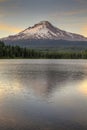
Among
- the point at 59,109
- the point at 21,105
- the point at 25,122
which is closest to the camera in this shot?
the point at 25,122

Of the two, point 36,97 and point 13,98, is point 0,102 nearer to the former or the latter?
point 13,98

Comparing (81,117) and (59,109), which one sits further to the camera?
(59,109)

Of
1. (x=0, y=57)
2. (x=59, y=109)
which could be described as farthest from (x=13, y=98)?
(x=0, y=57)

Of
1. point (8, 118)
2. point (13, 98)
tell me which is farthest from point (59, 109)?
point (13, 98)

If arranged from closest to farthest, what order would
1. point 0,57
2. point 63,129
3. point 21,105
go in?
point 63,129
point 21,105
point 0,57

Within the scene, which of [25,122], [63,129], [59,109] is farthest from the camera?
[59,109]

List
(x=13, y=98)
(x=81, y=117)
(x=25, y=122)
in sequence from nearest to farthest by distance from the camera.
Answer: (x=25, y=122) → (x=81, y=117) → (x=13, y=98)

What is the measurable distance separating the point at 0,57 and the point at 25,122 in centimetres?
17615

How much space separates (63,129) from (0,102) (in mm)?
10683

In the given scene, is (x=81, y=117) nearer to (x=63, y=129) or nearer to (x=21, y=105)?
(x=63, y=129)

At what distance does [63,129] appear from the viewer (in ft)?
59.0

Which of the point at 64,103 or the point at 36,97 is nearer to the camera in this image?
the point at 64,103

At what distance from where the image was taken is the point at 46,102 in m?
27.5

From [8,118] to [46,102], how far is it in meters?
7.31
